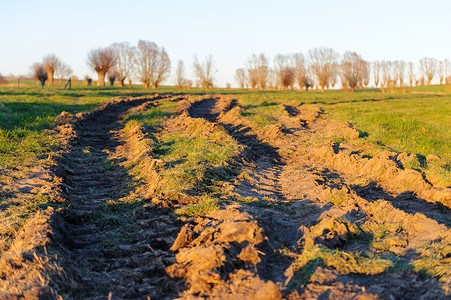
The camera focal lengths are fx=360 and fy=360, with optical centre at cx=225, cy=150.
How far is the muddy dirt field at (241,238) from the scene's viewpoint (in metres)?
2.95

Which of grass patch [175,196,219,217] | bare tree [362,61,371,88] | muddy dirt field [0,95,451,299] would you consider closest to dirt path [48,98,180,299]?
muddy dirt field [0,95,451,299]

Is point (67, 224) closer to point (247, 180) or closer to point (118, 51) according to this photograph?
point (247, 180)

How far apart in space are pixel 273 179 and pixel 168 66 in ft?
176

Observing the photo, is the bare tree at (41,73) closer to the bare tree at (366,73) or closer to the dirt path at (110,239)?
the dirt path at (110,239)

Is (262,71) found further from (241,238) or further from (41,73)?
(241,238)

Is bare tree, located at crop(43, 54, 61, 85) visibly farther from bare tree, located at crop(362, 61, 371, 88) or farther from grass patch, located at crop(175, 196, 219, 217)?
bare tree, located at crop(362, 61, 371, 88)

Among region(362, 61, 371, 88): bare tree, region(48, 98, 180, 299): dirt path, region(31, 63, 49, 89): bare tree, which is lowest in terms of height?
region(48, 98, 180, 299): dirt path

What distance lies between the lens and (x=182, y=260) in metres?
3.41

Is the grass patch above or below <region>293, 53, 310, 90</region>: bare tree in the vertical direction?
below

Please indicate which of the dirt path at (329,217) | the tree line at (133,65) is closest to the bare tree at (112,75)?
the tree line at (133,65)

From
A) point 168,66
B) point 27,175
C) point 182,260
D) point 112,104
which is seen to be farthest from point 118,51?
point 182,260

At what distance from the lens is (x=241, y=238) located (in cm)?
355

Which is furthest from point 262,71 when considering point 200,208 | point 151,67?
point 200,208

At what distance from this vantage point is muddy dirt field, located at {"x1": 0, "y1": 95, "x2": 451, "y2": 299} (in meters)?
2.95
